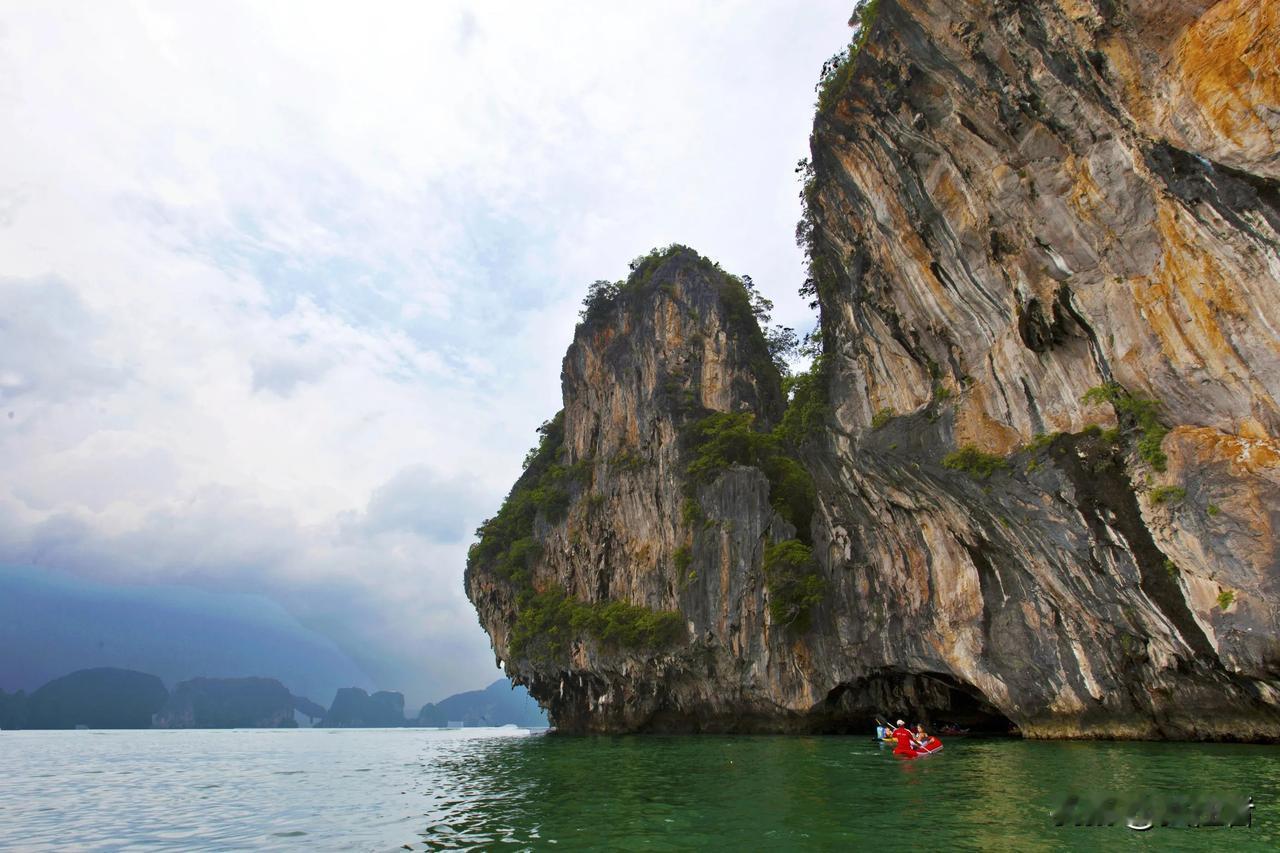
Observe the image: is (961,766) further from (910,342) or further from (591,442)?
(591,442)

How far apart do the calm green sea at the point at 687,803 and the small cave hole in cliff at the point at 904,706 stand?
7.58 meters

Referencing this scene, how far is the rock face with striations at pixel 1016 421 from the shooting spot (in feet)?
51.8

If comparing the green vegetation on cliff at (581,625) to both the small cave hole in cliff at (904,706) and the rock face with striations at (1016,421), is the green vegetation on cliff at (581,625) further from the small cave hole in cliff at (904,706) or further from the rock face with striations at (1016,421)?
the small cave hole in cliff at (904,706)

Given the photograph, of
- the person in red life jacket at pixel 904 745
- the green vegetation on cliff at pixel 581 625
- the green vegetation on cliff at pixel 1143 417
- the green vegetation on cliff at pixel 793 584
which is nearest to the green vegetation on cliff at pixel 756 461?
the green vegetation on cliff at pixel 793 584

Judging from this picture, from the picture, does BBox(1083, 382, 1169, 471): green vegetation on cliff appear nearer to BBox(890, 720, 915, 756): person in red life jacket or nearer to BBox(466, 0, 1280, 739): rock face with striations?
BBox(466, 0, 1280, 739): rock face with striations

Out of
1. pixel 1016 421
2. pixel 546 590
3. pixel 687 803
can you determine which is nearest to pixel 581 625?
pixel 546 590

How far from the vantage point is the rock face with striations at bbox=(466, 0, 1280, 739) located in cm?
1577

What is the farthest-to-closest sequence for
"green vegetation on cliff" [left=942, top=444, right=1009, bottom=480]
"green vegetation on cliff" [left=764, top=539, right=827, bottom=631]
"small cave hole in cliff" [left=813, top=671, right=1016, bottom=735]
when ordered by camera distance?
"green vegetation on cliff" [left=764, top=539, right=827, bottom=631]
"small cave hole in cliff" [left=813, top=671, right=1016, bottom=735]
"green vegetation on cliff" [left=942, top=444, right=1009, bottom=480]

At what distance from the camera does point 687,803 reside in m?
12.9

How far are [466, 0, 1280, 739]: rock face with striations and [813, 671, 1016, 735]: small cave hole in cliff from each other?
17cm

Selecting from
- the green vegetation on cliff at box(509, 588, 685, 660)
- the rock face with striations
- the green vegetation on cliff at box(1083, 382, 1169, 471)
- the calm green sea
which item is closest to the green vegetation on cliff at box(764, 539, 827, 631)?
the rock face with striations

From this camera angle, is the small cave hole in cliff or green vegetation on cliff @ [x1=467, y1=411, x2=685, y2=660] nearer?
the small cave hole in cliff

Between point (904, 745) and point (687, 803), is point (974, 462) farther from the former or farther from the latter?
point (687, 803)

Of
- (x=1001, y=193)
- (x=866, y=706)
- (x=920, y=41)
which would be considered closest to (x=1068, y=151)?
(x=1001, y=193)
